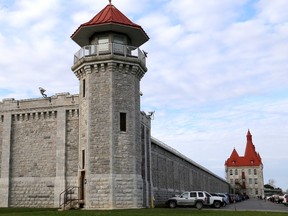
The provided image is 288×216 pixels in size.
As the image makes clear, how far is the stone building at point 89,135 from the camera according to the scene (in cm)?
2656

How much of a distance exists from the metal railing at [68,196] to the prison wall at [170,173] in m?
10.3

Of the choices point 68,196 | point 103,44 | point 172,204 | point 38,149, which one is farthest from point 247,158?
point 103,44

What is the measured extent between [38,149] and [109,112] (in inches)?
277

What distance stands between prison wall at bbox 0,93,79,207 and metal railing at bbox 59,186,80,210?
14.5 inches

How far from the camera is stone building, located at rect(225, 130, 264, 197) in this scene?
134 meters

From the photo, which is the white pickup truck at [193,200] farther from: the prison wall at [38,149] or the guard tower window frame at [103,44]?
the guard tower window frame at [103,44]

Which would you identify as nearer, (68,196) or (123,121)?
(123,121)

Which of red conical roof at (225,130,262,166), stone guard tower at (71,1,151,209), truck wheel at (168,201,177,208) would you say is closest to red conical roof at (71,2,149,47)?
stone guard tower at (71,1,151,209)

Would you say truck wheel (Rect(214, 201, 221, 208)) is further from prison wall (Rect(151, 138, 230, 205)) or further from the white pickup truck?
prison wall (Rect(151, 138, 230, 205))

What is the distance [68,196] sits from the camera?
28.8m

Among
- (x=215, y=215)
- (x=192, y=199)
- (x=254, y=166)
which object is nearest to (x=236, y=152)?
(x=254, y=166)

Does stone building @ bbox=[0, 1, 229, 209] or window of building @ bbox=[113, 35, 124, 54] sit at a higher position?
window of building @ bbox=[113, 35, 124, 54]

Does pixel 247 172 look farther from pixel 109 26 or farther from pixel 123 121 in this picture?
pixel 109 26

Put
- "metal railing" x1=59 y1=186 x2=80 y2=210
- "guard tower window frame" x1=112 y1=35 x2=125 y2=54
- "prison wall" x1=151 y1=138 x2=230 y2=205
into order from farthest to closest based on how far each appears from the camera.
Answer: "prison wall" x1=151 y1=138 x2=230 y2=205
"guard tower window frame" x1=112 y1=35 x2=125 y2=54
"metal railing" x1=59 y1=186 x2=80 y2=210
